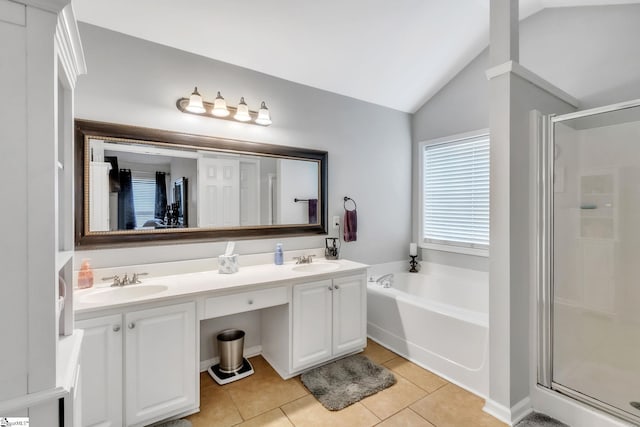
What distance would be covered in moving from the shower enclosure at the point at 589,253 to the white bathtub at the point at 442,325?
38 cm

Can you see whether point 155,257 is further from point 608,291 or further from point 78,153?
point 608,291

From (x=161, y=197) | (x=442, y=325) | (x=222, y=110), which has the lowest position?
(x=442, y=325)

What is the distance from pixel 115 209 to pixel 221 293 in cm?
96

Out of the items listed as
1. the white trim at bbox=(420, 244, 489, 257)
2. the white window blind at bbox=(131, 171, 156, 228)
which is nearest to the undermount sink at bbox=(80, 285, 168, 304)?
the white window blind at bbox=(131, 171, 156, 228)

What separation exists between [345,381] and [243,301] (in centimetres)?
97

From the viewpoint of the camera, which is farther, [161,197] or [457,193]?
[457,193]

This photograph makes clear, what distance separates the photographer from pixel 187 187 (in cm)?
229

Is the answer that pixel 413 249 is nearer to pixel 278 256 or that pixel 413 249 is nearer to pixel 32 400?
pixel 278 256

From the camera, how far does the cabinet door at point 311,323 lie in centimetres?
220

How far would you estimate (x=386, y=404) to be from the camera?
6.38 feet

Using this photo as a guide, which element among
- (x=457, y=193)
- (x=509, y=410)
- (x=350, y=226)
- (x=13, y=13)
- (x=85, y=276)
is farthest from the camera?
(x=457, y=193)

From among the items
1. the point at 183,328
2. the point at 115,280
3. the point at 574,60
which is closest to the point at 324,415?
the point at 183,328

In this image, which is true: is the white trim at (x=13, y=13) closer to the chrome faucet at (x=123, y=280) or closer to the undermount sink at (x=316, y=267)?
the chrome faucet at (x=123, y=280)

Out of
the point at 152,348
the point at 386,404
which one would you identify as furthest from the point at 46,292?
the point at 386,404
